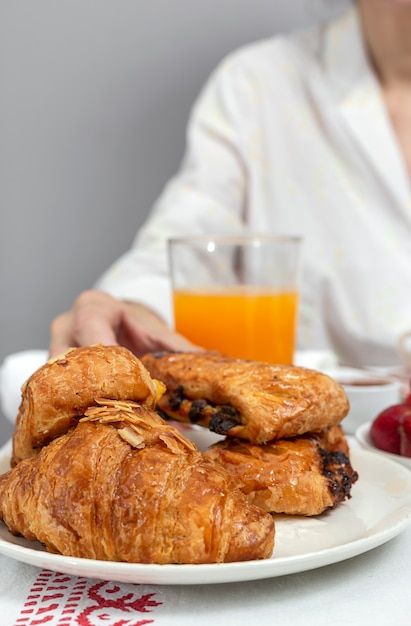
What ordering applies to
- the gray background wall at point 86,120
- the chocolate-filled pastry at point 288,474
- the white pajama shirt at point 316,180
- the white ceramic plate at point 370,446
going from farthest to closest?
the gray background wall at point 86,120 → the white pajama shirt at point 316,180 → the white ceramic plate at point 370,446 → the chocolate-filled pastry at point 288,474

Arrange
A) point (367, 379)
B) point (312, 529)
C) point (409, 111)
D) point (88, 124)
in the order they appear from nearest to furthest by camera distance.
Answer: point (312, 529), point (367, 379), point (409, 111), point (88, 124)

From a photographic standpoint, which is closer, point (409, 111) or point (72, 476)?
point (72, 476)

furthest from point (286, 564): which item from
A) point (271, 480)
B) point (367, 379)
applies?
point (367, 379)

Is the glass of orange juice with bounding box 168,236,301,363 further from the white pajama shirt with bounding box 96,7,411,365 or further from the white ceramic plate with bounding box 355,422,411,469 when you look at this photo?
the white pajama shirt with bounding box 96,7,411,365

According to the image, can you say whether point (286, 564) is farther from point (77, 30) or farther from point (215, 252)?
point (77, 30)

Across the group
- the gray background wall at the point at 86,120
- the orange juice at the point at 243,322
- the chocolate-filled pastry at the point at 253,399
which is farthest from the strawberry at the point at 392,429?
the gray background wall at the point at 86,120

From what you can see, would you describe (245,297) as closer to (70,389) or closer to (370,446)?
(370,446)

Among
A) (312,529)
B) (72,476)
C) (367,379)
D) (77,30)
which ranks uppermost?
(77,30)

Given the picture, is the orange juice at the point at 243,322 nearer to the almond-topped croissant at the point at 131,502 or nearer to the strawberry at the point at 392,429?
the strawberry at the point at 392,429
